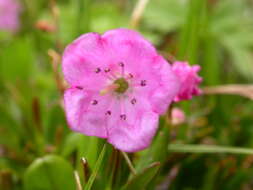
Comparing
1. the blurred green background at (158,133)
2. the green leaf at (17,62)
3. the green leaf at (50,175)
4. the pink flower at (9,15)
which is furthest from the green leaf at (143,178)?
the pink flower at (9,15)

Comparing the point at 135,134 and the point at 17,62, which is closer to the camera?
the point at 135,134

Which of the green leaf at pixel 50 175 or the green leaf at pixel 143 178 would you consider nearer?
the green leaf at pixel 143 178

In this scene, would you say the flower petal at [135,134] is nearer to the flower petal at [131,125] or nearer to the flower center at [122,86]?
the flower petal at [131,125]

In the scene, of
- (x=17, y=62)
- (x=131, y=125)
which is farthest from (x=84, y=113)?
(x=17, y=62)

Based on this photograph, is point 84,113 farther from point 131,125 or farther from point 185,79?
point 185,79

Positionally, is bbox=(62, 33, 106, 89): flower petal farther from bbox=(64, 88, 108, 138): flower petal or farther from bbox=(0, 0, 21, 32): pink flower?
bbox=(0, 0, 21, 32): pink flower

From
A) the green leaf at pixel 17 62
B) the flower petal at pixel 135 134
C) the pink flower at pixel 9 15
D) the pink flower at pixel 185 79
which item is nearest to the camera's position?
the flower petal at pixel 135 134
